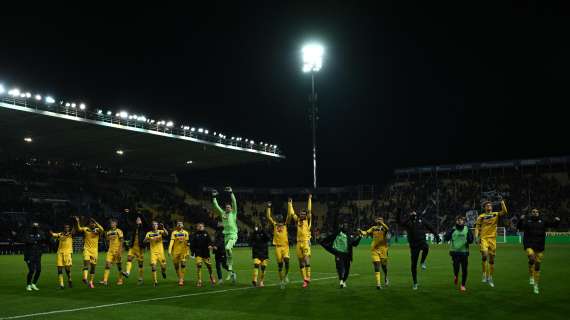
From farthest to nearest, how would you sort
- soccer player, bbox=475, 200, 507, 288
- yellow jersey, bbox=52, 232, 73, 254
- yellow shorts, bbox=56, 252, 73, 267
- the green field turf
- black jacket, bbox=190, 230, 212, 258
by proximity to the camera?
black jacket, bbox=190, 230, 212, 258
yellow jersey, bbox=52, 232, 73, 254
yellow shorts, bbox=56, 252, 73, 267
soccer player, bbox=475, 200, 507, 288
the green field turf

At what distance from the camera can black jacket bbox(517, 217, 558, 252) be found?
52.2ft

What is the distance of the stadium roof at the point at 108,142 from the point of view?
1660 inches

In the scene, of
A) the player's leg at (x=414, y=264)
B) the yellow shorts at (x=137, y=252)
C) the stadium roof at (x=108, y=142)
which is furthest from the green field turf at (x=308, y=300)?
the stadium roof at (x=108, y=142)

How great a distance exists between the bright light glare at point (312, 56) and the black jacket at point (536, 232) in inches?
1033

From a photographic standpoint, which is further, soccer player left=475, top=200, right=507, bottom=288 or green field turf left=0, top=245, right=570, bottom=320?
soccer player left=475, top=200, right=507, bottom=288

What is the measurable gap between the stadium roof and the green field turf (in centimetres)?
2424

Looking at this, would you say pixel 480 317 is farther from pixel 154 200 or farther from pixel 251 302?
pixel 154 200

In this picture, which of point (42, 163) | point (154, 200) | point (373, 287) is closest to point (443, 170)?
point (154, 200)

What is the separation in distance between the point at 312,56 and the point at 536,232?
88.3 feet

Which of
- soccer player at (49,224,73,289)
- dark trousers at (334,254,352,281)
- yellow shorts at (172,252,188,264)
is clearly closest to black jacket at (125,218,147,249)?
yellow shorts at (172,252,188,264)

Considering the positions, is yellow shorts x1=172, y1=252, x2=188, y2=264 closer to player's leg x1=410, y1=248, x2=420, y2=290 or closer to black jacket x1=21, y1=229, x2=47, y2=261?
black jacket x1=21, y1=229, x2=47, y2=261

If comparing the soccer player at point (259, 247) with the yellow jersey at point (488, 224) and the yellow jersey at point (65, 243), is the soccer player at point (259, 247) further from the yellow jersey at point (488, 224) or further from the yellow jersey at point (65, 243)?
the yellow jersey at point (488, 224)

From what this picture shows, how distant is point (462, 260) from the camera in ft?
53.2

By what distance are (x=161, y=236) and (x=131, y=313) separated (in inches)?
281
